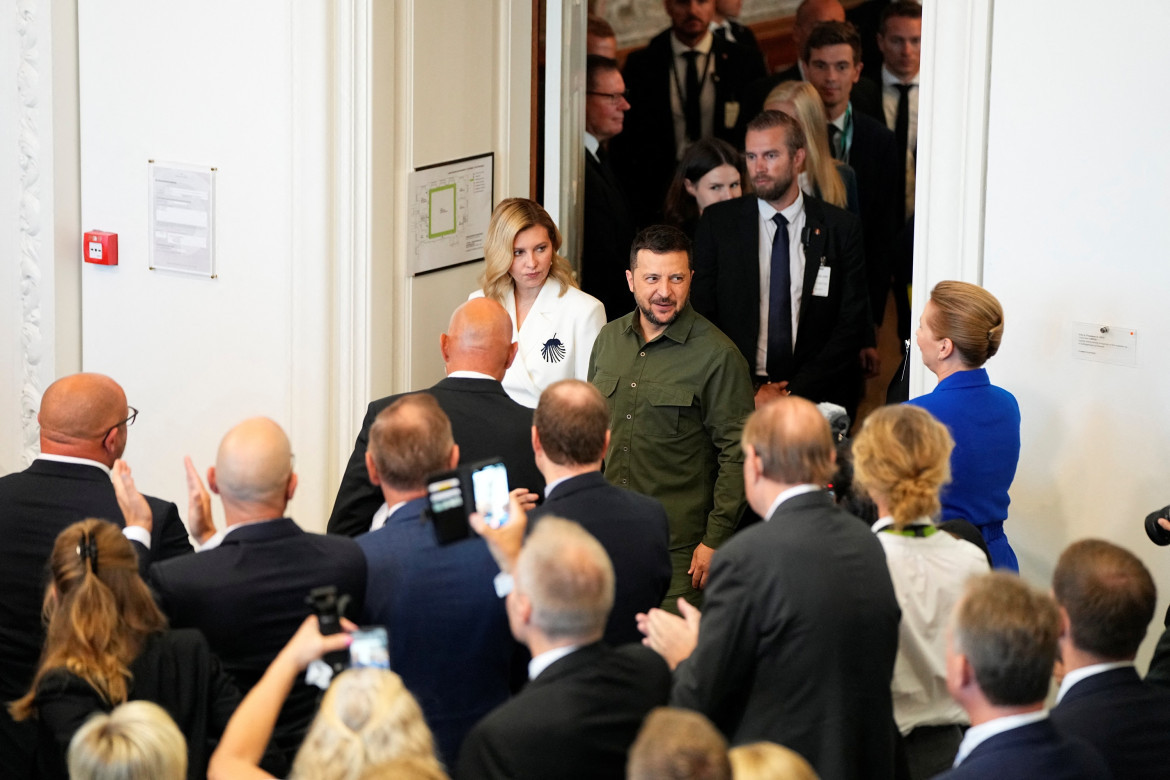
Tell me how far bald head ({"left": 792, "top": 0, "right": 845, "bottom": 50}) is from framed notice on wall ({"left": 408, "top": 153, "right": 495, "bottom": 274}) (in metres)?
1.90

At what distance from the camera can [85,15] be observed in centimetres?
577

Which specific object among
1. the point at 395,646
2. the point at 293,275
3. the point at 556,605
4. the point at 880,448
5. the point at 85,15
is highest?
the point at 85,15

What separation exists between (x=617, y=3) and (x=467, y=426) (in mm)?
3506

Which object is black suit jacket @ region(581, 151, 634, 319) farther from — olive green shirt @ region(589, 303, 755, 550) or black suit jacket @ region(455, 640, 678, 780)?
black suit jacket @ region(455, 640, 678, 780)

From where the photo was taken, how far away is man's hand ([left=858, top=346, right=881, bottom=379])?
650 centimetres

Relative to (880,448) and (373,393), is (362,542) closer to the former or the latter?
(880,448)

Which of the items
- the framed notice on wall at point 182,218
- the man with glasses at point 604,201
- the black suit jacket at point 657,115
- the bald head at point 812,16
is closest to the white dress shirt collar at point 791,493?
the framed notice on wall at point 182,218

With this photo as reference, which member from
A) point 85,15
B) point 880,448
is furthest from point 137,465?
point 880,448

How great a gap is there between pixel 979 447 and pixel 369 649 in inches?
77.6

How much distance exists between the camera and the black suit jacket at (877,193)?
661 cm

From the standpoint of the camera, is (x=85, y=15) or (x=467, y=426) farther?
(x=85, y=15)

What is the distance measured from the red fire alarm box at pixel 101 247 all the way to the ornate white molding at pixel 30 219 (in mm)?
239

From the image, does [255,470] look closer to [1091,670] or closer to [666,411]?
[1091,670]

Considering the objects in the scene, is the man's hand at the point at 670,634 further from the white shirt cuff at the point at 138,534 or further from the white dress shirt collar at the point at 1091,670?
the white shirt cuff at the point at 138,534
